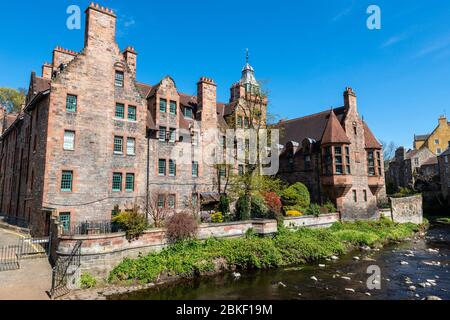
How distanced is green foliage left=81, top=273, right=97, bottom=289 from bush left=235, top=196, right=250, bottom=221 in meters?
13.1

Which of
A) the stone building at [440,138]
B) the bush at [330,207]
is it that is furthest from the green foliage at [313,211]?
the stone building at [440,138]

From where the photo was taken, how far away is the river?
46.3 ft

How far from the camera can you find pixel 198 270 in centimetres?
1730

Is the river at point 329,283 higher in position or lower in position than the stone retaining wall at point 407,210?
lower

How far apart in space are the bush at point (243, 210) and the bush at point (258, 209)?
1333 millimetres

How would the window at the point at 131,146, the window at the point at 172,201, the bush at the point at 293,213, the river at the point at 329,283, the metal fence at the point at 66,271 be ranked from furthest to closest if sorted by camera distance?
the bush at the point at 293,213
the window at the point at 172,201
the window at the point at 131,146
the river at the point at 329,283
the metal fence at the point at 66,271

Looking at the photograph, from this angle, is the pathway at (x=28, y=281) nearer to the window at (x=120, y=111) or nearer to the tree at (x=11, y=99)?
the window at (x=120, y=111)

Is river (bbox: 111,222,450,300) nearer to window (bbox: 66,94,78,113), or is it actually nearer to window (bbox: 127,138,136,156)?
window (bbox: 127,138,136,156)

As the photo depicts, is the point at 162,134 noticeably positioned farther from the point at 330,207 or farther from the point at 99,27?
the point at 330,207

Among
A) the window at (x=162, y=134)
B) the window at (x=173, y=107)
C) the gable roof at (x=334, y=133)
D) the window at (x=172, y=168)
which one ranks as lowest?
the window at (x=172, y=168)

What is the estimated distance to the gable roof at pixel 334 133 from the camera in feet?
103

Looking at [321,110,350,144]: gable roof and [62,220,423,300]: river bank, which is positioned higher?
[321,110,350,144]: gable roof

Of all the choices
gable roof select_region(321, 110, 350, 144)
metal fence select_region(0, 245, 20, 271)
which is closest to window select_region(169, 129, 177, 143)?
metal fence select_region(0, 245, 20, 271)

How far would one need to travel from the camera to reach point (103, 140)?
2270 centimetres
